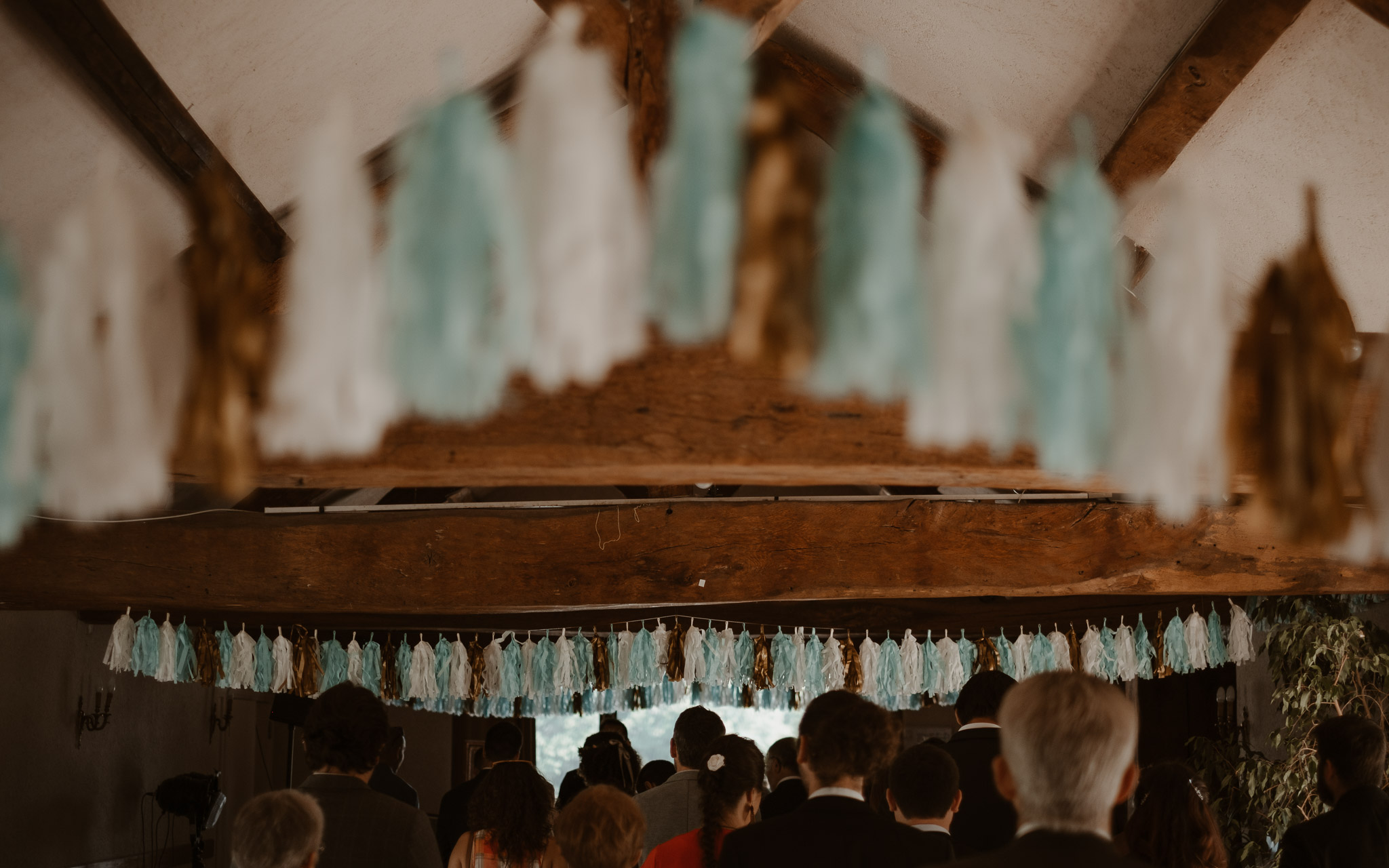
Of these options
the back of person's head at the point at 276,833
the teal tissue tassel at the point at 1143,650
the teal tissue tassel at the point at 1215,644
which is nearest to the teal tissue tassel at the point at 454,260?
the back of person's head at the point at 276,833

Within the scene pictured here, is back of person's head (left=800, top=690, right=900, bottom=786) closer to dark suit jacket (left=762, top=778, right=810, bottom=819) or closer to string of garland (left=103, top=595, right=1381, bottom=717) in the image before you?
dark suit jacket (left=762, top=778, right=810, bottom=819)

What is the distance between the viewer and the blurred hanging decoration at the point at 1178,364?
1661 mm

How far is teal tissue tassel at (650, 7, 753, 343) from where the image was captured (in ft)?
4.97

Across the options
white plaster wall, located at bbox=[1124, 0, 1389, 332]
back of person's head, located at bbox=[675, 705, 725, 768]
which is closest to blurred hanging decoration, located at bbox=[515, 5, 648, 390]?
white plaster wall, located at bbox=[1124, 0, 1389, 332]

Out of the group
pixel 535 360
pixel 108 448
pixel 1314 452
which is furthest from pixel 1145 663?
pixel 108 448

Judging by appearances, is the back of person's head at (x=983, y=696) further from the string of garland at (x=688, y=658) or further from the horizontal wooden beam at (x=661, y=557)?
the string of garland at (x=688, y=658)

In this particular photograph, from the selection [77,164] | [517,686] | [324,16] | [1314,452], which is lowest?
[517,686]

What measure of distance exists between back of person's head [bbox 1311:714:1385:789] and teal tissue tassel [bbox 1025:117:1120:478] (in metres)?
1.48

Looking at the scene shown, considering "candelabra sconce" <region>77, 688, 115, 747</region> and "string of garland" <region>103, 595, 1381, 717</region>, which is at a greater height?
"string of garland" <region>103, 595, 1381, 717</region>

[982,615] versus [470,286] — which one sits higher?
[470,286]

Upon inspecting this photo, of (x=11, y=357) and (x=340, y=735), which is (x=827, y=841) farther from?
(x=11, y=357)

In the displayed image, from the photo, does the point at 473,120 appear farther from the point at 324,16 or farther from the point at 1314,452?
the point at 1314,452

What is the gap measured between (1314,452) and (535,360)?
4.50 ft

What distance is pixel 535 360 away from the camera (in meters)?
1.57
